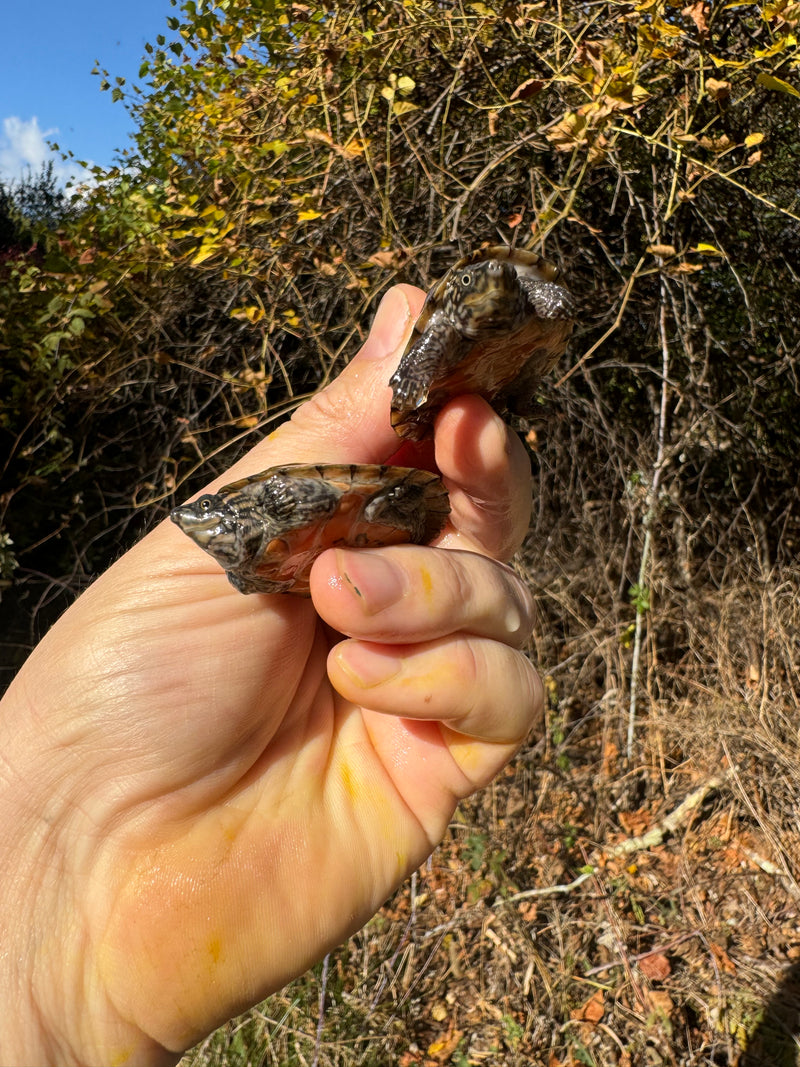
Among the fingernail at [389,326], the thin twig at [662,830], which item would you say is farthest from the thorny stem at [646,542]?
the fingernail at [389,326]

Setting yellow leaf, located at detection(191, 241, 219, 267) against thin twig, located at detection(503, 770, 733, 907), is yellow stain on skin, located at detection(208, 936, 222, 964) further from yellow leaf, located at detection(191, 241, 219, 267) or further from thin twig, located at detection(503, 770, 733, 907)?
yellow leaf, located at detection(191, 241, 219, 267)

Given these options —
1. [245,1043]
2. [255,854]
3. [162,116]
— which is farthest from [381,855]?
[162,116]

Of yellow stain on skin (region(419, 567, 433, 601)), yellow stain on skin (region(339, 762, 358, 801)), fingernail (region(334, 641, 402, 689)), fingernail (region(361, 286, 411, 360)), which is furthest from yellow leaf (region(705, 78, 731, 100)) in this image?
yellow stain on skin (region(339, 762, 358, 801))

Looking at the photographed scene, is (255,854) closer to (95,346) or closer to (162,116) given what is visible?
(95,346)

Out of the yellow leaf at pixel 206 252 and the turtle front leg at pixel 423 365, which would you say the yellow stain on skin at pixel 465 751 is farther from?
the yellow leaf at pixel 206 252

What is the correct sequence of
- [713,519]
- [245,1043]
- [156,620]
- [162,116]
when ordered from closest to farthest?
[156,620] < [245,1043] < [162,116] < [713,519]

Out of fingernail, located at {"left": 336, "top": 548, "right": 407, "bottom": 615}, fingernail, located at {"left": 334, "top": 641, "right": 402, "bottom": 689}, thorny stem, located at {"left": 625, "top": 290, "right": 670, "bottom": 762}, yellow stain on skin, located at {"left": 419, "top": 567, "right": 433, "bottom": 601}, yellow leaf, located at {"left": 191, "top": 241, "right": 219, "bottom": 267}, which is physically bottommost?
thorny stem, located at {"left": 625, "top": 290, "right": 670, "bottom": 762}
